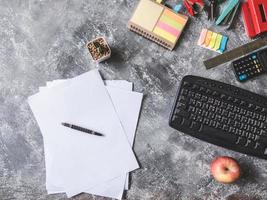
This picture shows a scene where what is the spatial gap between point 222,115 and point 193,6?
1.12ft

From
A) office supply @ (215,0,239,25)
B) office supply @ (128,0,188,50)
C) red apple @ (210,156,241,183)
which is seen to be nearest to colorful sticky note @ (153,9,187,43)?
office supply @ (128,0,188,50)

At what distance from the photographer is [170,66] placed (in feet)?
5.07

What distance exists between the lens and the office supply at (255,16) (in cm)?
151

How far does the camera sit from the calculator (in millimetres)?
1527

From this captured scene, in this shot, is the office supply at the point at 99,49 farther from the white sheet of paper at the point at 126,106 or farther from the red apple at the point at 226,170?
the red apple at the point at 226,170

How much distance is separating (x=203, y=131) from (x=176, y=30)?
313mm

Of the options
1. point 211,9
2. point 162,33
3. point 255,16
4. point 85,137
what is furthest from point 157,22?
point 85,137

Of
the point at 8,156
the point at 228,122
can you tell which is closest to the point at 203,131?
the point at 228,122

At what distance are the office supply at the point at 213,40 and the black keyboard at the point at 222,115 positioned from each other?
0.11 m

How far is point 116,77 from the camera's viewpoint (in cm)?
154

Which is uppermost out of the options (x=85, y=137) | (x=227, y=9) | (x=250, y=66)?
(x=227, y=9)

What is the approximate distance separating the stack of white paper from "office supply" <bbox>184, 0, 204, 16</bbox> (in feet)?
0.97

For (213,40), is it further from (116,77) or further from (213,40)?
(116,77)

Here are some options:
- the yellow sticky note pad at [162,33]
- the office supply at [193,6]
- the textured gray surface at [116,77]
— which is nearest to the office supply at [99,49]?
the textured gray surface at [116,77]
